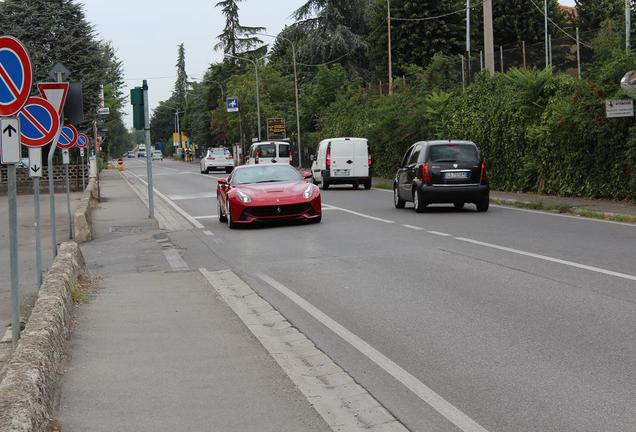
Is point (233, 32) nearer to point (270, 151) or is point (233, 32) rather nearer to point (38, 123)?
point (270, 151)

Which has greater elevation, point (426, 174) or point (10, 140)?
point (10, 140)

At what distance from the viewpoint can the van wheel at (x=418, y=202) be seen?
21.6 meters

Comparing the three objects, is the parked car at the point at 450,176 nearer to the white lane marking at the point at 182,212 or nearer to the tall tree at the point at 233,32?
the white lane marking at the point at 182,212

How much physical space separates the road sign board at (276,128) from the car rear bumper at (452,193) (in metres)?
53.6

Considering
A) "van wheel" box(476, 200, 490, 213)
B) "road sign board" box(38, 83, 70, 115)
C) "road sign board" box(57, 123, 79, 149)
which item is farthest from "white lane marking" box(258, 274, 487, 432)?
"road sign board" box(57, 123, 79, 149)

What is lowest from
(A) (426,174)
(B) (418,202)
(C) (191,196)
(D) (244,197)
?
(C) (191,196)

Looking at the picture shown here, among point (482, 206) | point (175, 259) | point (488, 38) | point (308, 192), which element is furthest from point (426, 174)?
point (488, 38)

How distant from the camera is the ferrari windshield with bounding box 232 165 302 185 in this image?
66.5 ft

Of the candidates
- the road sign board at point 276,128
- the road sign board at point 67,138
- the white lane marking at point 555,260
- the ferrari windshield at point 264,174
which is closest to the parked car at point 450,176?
the ferrari windshield at point 264,174

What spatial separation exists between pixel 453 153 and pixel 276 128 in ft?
176

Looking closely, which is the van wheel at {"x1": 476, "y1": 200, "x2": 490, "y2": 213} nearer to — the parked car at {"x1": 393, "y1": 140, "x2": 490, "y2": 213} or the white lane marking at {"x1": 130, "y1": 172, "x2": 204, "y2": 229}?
the parked car at {"x1": 393, "y1": 140, "x2": 490, "y2": 213}

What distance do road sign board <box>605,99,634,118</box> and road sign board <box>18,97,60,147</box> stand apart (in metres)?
13.4

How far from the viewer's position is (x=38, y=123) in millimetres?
11844

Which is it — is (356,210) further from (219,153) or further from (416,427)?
(219,153)
